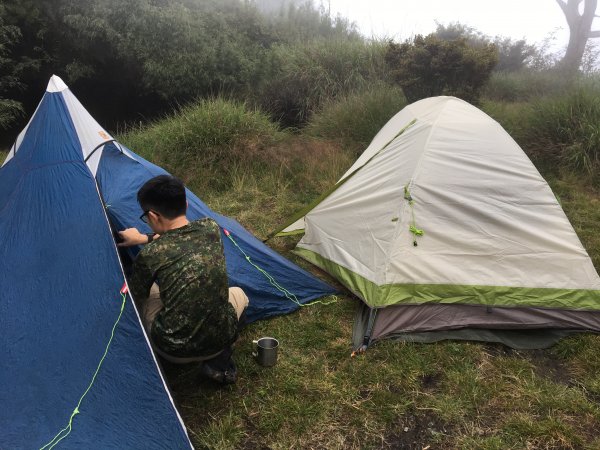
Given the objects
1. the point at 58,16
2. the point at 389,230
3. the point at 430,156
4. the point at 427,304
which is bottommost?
the point at 427,304

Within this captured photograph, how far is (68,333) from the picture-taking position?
2102mm

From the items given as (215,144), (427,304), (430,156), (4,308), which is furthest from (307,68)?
(4,308)

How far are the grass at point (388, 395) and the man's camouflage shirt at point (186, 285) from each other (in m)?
0.33

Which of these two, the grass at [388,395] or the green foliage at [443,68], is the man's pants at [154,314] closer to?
the grass at [388,395]

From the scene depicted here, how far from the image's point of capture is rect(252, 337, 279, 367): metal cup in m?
2.70

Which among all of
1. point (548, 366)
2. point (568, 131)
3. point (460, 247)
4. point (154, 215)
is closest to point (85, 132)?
point (154, 215)

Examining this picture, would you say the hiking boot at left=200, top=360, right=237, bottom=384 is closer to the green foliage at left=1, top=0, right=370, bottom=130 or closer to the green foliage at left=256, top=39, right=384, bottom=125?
the green foliage at left=256, top=39, right=384, bottom=125

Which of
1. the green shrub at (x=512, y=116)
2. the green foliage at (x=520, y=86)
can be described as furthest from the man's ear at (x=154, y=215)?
the green foliage at (x=520, y=86)

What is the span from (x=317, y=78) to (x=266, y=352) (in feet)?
22.1

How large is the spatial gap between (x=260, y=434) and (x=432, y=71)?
6.07 metres

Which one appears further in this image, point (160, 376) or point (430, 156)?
point (430, 156)

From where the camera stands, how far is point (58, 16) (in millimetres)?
8641

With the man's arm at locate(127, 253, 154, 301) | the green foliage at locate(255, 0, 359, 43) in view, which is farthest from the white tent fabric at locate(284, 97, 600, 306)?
the green foliage at locate(255, 0, 359, 43)

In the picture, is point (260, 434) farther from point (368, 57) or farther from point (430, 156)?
point (368, 57)
